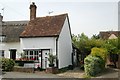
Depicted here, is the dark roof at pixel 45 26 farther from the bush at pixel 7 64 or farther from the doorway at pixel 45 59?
the bush at pixel 7 64

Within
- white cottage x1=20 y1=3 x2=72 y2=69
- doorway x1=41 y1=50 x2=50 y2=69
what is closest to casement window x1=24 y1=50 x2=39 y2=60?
white cottage x1=20 y1=3 x2=72 y2=69

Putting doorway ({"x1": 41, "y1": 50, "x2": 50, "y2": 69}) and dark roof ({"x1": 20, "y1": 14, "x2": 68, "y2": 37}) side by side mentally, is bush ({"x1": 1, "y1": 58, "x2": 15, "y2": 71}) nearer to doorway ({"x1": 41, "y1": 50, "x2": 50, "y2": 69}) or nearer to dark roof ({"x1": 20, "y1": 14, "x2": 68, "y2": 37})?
doorway ({"x1": 41, "y1": 50, "x2": 50, "y2": 69})

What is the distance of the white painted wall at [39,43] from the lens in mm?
32438

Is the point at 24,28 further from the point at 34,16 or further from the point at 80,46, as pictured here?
the point at 80,46

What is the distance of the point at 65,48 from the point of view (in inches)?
1430

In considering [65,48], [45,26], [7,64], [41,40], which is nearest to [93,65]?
[7,64]

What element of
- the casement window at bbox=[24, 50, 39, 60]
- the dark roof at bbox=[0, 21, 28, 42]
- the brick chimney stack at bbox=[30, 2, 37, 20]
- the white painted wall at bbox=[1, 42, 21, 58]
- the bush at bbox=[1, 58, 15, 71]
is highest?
the brick chimney stack at bbox=[30, 2, 37, 20]

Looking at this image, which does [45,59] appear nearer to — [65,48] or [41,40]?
[41,40]

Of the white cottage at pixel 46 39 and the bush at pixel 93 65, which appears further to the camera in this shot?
the white cottage at pixel 46 39

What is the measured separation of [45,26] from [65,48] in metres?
4.19

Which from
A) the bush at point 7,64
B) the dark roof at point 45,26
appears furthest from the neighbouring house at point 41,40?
the bush at point 7,64

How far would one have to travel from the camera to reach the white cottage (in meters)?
32.5

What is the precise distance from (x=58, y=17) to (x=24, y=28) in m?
5.34

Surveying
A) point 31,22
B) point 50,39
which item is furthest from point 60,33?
point 31,22
